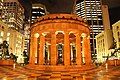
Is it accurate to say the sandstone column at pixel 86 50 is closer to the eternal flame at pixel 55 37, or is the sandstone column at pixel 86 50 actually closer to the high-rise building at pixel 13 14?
the eternal flame at pixel 55 37

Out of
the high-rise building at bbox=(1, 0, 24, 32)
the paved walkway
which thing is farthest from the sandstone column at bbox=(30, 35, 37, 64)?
the high-rise building at bbox=(1, 0, 24, 32)

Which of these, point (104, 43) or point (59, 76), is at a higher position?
point (104, 43)

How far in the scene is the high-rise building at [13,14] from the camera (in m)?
128

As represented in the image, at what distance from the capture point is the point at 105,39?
246 feet

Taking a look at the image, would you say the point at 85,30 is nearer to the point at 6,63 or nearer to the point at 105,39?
the point at 6,63

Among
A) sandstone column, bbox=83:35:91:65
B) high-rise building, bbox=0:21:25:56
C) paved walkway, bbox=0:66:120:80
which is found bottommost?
paved walkway, bbox=0:66:120:80

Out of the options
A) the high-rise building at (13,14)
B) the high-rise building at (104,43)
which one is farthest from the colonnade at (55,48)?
the high-rise building at (13,14)

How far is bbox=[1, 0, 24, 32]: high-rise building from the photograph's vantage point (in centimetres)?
12850

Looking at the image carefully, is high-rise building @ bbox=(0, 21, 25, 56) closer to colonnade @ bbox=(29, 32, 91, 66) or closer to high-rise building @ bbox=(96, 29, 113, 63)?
high-rise building @ bbox=(96, 29, 113, 63)

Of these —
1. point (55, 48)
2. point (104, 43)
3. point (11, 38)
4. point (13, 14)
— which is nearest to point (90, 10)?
point (13, 14)

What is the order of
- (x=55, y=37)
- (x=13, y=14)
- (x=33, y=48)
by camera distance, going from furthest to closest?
(x=13, y=14), (x=33, y=48), (x=55, y=37)

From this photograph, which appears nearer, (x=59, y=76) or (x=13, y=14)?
(x=59, y=76)

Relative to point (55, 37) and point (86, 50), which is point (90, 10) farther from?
point (55, 37)

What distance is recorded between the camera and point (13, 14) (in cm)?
13300
